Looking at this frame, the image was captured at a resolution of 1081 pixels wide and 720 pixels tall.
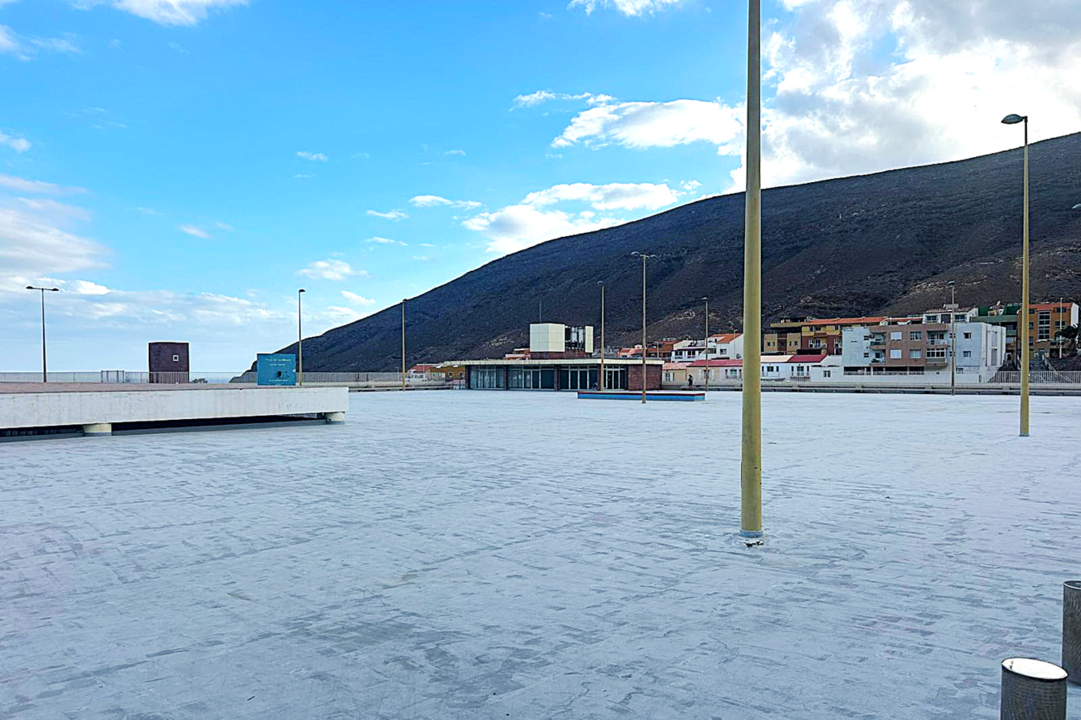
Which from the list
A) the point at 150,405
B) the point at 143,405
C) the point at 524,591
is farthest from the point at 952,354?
the point at 524,591

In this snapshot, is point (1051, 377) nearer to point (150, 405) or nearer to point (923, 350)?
point (923, 350)

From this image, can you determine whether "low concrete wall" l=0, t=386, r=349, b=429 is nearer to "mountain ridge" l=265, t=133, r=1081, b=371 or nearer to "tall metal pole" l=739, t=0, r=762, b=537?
"tall metal pole" l=739, t=0, r=762, b=537

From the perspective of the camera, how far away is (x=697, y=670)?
480 cm

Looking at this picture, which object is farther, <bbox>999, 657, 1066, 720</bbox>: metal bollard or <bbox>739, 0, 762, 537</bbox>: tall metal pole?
<bbox>739, 0, 762, 537</bbox>: tall metal pole

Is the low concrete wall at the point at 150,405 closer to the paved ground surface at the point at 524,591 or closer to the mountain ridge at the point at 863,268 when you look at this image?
the paved ground surface at the point at 524,591

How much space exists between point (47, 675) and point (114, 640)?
629 mm

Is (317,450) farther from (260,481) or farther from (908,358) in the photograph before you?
(908,358)

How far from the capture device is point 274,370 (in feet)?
130

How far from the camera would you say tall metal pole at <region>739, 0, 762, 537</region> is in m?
8.08

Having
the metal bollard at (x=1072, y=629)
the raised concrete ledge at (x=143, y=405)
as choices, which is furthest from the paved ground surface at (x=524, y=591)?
the raised concrete ledge at (x=143, y=405)

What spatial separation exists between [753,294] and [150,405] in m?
20.8

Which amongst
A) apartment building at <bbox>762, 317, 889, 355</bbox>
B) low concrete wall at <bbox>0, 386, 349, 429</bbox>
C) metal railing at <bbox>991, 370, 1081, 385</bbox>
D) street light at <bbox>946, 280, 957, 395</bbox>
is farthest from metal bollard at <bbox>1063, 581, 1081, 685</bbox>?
apartment building at <bbox>762, 317, 889, 355</bbox>

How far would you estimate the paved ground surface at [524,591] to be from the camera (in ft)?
14.8

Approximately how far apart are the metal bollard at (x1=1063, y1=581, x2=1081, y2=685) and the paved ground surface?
0.33 m
